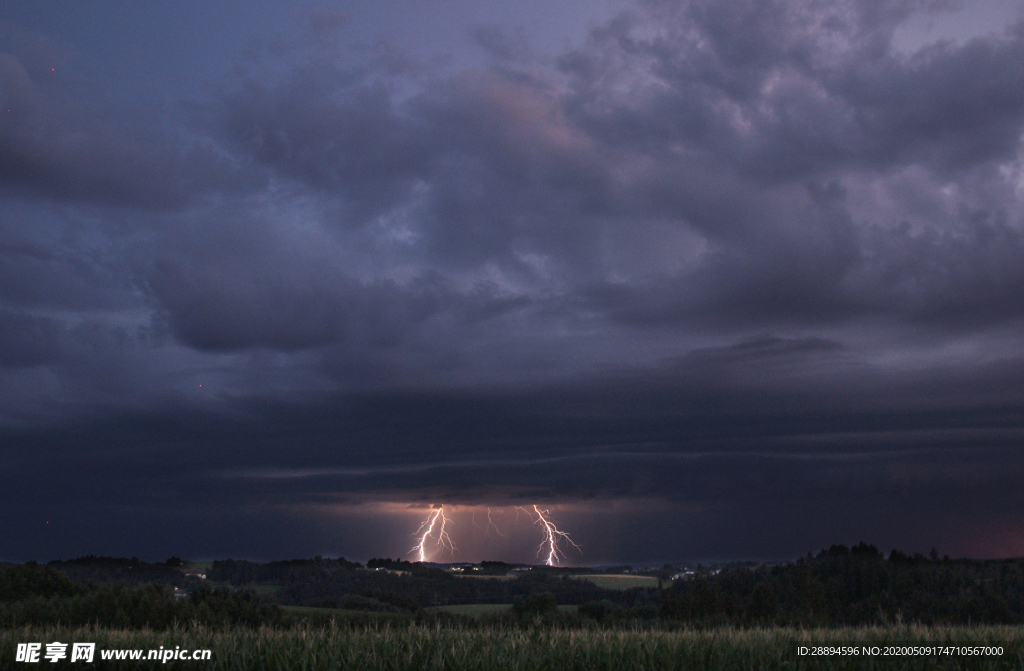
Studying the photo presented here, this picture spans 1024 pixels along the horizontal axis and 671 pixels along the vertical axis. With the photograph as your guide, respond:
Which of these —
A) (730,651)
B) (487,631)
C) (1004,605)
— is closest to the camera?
(730,651)

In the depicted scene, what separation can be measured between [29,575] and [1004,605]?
51.8 m

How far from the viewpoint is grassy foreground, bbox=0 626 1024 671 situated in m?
8.23

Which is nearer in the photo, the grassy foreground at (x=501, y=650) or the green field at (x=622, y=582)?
the grassy foreground at (x=501, y=650)

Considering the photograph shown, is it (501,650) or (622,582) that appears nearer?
(501,650)

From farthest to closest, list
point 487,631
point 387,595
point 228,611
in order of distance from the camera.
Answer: point 387,595 < point 228,611 < point 487,631

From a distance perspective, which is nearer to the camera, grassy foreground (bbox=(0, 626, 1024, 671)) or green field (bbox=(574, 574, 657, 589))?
grassy foreground (bbox=(0, 626, 1024, 671))

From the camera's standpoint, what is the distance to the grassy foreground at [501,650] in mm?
8234

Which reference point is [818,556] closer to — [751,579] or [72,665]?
[751,579]

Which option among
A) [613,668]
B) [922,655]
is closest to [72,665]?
[613,668]

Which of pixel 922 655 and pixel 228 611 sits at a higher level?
pixel 922 655

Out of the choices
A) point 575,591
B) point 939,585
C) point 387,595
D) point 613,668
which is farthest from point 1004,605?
point 613,668

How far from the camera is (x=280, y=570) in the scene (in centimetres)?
6450

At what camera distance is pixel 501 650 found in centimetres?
872

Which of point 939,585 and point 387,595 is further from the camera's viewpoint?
point 387,595
